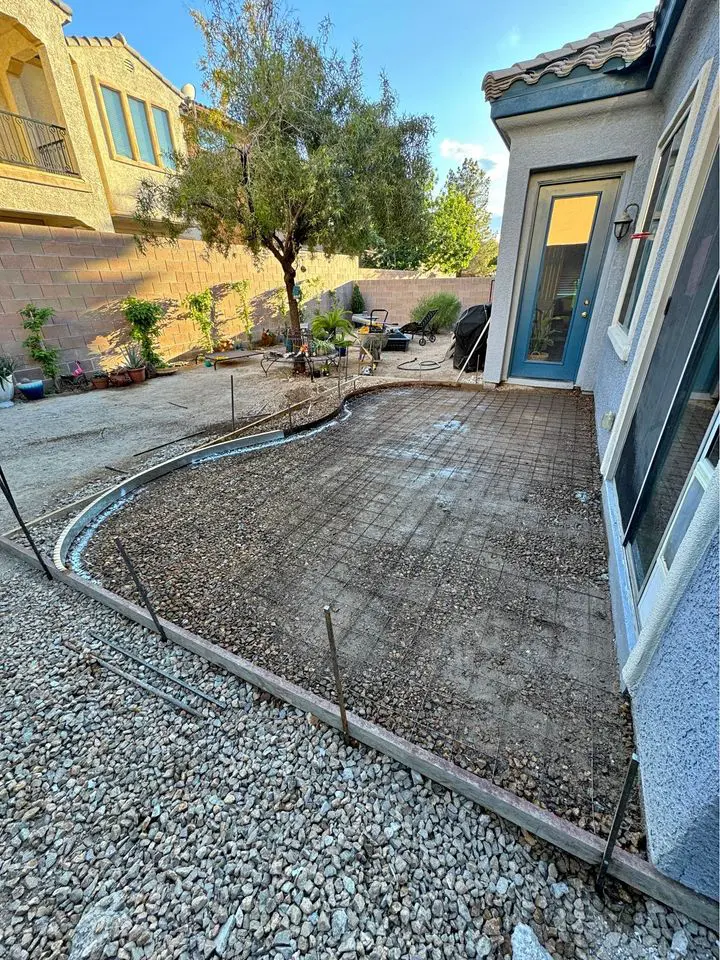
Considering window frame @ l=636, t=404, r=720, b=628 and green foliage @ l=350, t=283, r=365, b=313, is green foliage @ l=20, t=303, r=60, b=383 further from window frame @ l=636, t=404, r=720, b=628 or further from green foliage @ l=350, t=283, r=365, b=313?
green foliage @ l=350, t=283, r=365, b=313

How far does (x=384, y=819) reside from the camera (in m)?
1.25

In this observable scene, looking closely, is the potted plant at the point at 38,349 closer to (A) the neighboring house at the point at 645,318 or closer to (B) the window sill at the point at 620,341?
(A) the neighboring house at the point at 645,318

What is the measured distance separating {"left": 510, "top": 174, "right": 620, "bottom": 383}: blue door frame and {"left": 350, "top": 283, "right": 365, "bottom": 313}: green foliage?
27.8ft

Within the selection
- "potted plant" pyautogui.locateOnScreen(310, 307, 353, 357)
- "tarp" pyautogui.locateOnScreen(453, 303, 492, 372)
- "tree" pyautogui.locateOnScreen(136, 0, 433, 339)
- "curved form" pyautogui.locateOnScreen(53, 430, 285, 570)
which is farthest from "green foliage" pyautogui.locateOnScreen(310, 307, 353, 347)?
"curved form" pyautogui.locateOnScreen(53, 430, 285, 570)

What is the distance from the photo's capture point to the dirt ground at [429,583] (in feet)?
4.74

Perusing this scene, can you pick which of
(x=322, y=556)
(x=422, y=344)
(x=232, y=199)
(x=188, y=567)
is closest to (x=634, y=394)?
(x=322, y=556)

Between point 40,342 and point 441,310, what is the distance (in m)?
8.63

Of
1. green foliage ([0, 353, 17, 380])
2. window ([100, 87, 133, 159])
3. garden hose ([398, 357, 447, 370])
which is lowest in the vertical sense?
garden hose ([398, 357, 447, 370])

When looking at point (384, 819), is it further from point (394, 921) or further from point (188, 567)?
point (188, 567)

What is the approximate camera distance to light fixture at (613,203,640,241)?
409 cm

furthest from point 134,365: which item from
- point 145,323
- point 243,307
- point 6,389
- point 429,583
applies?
point 429,583

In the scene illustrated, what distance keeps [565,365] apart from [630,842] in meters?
5.23

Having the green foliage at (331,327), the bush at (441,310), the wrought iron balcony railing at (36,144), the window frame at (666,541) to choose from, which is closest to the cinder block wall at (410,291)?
the bush at (441,310)

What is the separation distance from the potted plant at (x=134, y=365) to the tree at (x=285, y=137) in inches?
102
